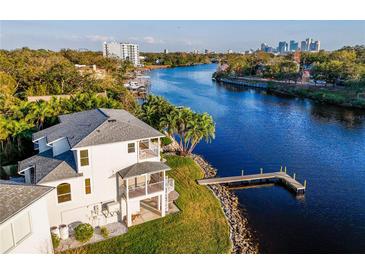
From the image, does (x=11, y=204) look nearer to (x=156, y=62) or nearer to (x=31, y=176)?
(x=31, y=176)

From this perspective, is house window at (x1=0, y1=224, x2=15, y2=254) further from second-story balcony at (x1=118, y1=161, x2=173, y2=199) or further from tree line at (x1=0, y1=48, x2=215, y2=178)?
tree line at (x1=0, y1=48, x2=215, y2=178)

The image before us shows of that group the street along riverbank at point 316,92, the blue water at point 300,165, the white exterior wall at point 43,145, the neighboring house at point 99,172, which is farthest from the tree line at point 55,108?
the street along riverbank at point 316,92

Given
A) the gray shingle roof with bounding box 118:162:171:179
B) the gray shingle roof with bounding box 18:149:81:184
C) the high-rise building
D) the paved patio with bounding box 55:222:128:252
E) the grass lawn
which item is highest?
the high-rise building

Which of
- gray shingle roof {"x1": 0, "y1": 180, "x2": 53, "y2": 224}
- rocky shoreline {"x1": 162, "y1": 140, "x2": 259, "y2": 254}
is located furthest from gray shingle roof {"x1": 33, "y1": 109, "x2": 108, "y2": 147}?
rocky shoreline {"x1": 162, "y1": 140, "x2": 259, "y2": 254}

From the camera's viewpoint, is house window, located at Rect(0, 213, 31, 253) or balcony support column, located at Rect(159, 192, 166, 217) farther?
balcony support column, located at Rect(159, 192, 166, 217)

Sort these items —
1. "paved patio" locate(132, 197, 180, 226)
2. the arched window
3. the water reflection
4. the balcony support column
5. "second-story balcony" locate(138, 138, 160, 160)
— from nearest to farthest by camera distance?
the arched window, "paved patio" locate(132, 197, 180, 226), the balcony support column, "second-story balcony" locate(138, 138, 160, 160), the water reflection

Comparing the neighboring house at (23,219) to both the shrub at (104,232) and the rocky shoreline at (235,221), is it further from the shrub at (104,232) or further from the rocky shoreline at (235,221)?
the rocky shoreline at (235,221)

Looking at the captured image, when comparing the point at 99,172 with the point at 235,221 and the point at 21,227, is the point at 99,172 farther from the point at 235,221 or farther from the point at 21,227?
the point at 235,221
